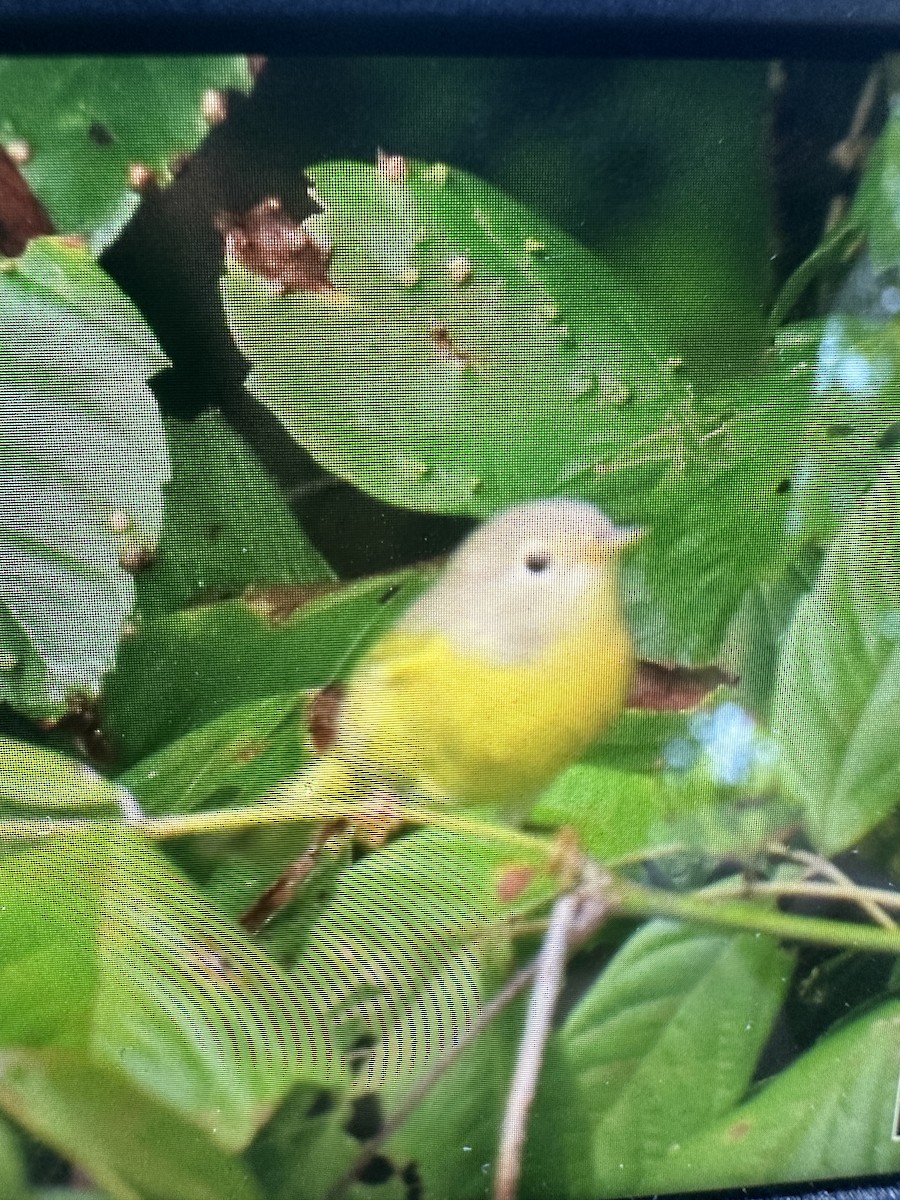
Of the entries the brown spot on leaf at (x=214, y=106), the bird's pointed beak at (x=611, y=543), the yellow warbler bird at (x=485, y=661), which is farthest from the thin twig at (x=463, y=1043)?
the brown spot on leaf at (x=214, y=106)

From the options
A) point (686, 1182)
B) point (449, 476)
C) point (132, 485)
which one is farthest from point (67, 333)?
point (686, 1182)

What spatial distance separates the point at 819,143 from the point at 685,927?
38 centimetres

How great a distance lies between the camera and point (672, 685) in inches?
17.2

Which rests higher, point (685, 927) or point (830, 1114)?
point (685, 927)

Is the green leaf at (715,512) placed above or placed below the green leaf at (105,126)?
below

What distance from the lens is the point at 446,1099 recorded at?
448mm

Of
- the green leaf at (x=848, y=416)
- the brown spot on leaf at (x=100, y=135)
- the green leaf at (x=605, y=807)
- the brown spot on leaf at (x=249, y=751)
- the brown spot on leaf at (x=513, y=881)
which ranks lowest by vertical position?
the brown spot on leaf at (x=513, y=881)

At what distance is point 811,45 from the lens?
1.32 ft

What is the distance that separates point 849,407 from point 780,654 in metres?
0.12

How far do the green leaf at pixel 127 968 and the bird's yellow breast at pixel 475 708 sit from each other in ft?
0.36

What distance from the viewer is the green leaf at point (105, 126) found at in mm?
373

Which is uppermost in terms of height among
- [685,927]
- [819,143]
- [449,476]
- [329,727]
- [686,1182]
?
[819,143]

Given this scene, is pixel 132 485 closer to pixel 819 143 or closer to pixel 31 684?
pixel 31 684

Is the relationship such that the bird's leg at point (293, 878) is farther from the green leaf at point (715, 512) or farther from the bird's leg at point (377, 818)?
the green leaf at point (715, 512)
